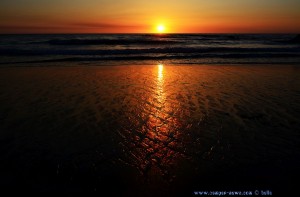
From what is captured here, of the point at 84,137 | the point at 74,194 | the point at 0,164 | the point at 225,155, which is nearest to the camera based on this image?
the point at 74,194

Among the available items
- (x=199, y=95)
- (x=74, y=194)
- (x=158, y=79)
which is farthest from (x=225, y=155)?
(x=158, y=79)

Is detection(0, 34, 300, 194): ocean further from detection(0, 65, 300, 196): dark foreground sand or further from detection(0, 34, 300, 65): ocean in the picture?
detection(0, 34, 300, 65): ocean

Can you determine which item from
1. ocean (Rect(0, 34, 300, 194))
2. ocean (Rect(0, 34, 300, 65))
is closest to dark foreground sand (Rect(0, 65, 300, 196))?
ocean (Rect(0, 34, 300, 194))

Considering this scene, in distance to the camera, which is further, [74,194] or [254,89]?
[254,89]

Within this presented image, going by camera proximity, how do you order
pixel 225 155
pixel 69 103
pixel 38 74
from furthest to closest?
pixel 38 74
pixel 69 103
pixel 225 155

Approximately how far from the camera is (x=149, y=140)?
195 inches

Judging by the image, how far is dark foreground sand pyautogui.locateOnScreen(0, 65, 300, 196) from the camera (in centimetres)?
367

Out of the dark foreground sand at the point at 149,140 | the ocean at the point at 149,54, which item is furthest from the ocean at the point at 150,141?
the ocean at the point at 149,54

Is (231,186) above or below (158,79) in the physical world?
above

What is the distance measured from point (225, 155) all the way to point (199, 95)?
4.27 metres

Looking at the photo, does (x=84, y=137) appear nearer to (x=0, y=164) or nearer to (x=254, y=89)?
(x=0, y=164)

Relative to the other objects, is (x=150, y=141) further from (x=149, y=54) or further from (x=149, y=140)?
(x=149, y=54)

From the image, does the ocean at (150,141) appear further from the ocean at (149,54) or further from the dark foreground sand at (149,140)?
the ocean at (149,54)

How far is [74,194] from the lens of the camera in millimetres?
3383
